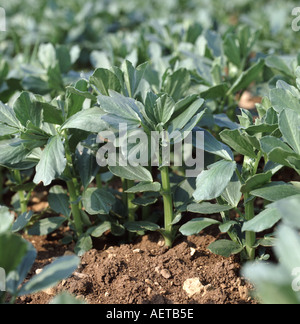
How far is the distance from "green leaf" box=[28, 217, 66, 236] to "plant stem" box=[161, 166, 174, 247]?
0.39 metres

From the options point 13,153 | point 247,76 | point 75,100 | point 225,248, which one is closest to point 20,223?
point 13,153

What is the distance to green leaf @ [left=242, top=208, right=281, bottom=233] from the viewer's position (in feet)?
4.14

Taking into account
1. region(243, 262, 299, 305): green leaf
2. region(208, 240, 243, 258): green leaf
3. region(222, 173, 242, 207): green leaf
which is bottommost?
region(208, 240, 243, 258): green leaf

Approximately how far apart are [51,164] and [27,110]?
0.75ft

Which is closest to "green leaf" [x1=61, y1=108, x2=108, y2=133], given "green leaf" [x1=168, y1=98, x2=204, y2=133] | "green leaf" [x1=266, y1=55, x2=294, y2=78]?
"green leaf" [x1=168, y1=98, x2=204, y2=133]

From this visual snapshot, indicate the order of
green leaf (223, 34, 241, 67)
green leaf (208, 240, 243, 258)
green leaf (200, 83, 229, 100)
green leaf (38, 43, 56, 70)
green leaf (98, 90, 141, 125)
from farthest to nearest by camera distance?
green leaf (38, 43, 56, 70), green leaf (223, 34, 241, 67), green leaf (200, 83, 229, 100), green leaf (208, 240, 243, 258), green leaf (98, 90, 141, 125)

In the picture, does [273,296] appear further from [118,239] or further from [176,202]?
[118,239]

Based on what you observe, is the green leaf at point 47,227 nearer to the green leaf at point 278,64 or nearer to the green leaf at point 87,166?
the green leaf at point 87,166

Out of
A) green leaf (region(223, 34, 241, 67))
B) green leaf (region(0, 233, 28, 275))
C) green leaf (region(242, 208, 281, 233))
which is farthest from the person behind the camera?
green leaf (region(223, 34, 241, 67))

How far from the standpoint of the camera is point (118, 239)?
1815mm

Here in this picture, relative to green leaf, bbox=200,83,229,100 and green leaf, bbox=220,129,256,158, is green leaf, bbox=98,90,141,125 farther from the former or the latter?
green leaf, bbox=200,83,229,100

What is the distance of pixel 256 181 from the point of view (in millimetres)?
1371

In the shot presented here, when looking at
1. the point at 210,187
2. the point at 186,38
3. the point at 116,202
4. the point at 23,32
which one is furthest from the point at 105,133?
the point at 23,32

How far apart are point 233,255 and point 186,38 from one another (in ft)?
4.95
